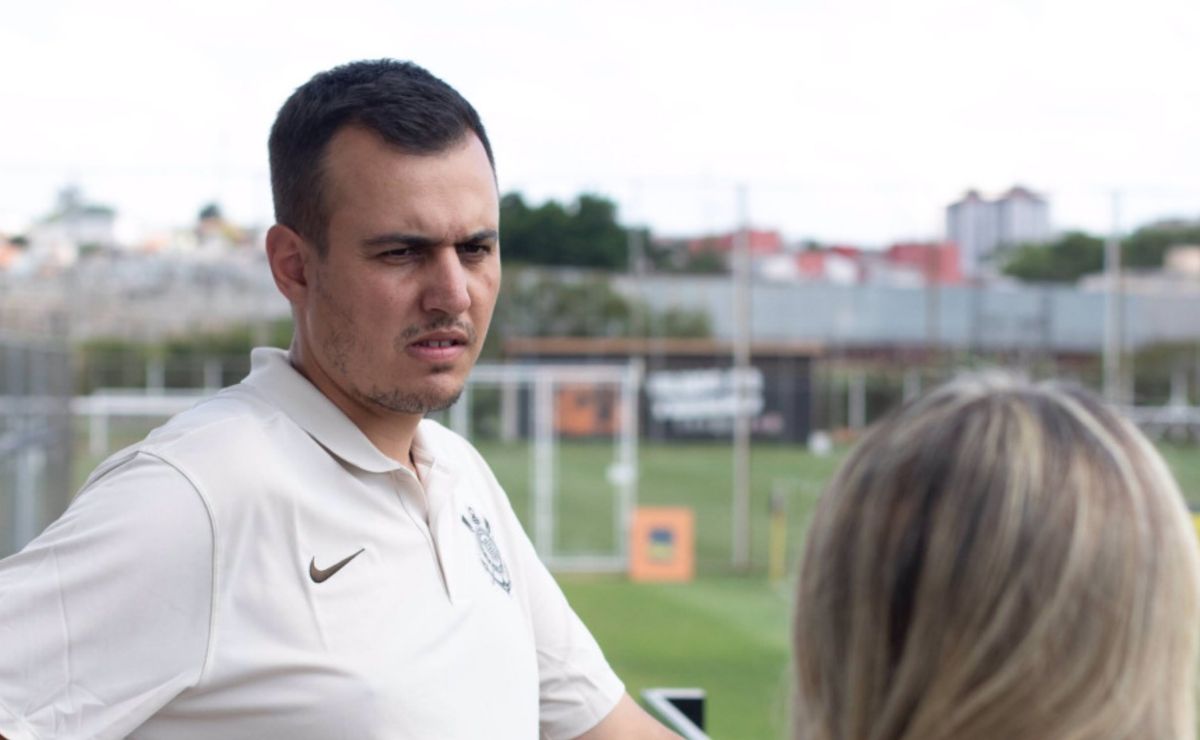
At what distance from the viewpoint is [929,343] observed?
856 inches

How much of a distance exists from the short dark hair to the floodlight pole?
17.3m

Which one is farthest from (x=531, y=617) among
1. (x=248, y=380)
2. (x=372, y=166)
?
(x=372, y=166)

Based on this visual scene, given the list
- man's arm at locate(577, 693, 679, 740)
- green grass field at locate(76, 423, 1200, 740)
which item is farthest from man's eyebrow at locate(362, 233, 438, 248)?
green grass field at locate(76, 423, 1200, 740)

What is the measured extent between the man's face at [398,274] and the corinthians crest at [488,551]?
182mm

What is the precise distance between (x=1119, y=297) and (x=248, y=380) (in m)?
21.3

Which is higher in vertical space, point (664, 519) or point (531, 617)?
point (531, 617)

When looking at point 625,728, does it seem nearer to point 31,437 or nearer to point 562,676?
point 562,676

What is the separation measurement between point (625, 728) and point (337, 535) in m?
0.55

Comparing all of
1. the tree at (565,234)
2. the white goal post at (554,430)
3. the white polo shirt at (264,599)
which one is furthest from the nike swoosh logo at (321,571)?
the tree at (565,234)

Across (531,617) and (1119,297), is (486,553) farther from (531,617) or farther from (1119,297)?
(1119,297)

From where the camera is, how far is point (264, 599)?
162cm

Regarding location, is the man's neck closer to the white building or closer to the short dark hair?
the short dark hair

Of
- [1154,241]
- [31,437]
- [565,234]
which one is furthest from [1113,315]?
[31,437]

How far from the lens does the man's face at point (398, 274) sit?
1.82m
